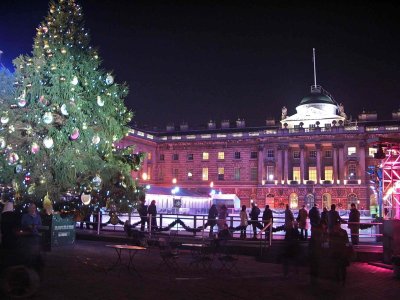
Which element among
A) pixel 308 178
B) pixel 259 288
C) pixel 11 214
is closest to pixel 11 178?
pixel 11 214

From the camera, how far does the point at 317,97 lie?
268 ft

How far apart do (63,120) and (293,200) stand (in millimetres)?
61484

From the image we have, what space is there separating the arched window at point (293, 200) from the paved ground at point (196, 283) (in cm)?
6003

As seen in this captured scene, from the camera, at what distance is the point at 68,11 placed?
1716cm

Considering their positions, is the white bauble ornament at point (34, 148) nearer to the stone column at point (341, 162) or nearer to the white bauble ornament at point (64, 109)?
the white bauble ornament at point (64, 109)

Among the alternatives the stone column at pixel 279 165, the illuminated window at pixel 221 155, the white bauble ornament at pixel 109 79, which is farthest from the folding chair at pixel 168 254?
the illuminated window at pixel 221 155

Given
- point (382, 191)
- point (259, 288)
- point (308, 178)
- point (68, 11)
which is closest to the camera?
point (259, 288)

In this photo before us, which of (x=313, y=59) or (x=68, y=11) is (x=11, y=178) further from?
(x=313, y=59)

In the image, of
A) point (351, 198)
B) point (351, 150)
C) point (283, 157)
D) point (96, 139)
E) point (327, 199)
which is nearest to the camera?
point (96, 139)

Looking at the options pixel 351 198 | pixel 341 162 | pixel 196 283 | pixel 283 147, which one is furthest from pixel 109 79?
pixel 283 147

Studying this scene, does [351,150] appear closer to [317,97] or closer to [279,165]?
[279,165]

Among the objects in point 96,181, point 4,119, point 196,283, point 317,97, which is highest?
point 317,97

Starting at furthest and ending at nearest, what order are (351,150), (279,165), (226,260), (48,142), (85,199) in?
(279,165) → (351,150) → (85,199) → (48,142) → (226,260)

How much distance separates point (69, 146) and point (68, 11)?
516cm
